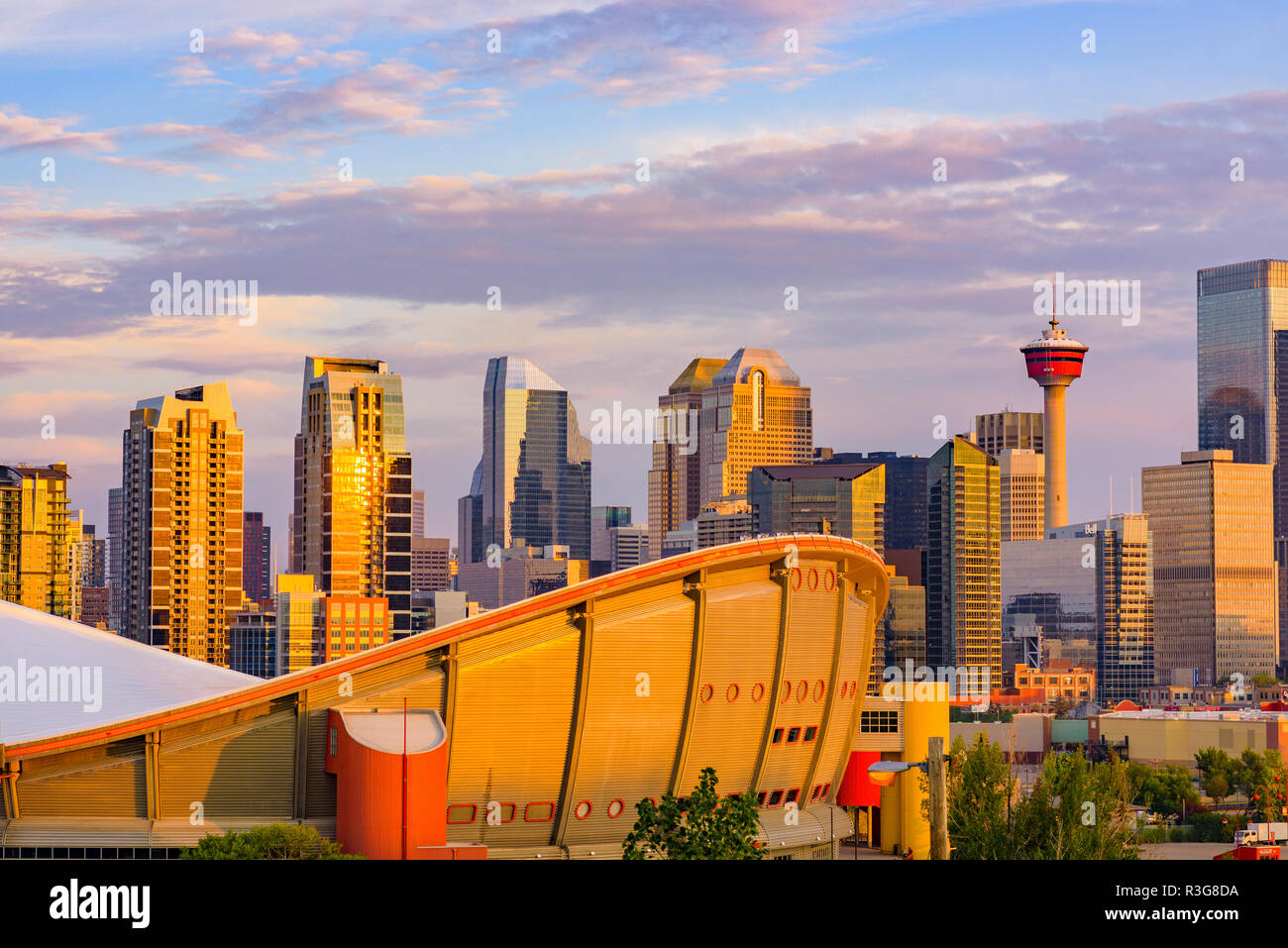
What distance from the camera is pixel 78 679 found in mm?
66312

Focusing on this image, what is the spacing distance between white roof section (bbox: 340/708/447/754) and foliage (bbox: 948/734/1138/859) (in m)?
21.7

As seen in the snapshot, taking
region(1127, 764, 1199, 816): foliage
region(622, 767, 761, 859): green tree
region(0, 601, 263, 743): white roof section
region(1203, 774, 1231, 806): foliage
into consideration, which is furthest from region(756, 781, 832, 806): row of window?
region(1203, 774, 1231, 806): foliage

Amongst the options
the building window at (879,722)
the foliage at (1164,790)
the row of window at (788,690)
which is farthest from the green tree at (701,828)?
the foliage at (1164,790)

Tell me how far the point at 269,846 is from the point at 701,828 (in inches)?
504

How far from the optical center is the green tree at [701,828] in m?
46.9

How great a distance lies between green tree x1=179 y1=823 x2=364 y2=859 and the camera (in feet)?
161

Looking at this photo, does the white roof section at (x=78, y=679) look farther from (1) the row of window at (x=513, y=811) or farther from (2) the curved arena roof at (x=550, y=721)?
(1) the row of window at (x=513, y=811)

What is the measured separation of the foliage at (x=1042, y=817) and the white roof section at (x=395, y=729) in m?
21.7

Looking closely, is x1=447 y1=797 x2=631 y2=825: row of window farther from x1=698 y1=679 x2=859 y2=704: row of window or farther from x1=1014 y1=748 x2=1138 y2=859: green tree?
x1=1014 y1=748 x2=1138 y2=859: green tree
